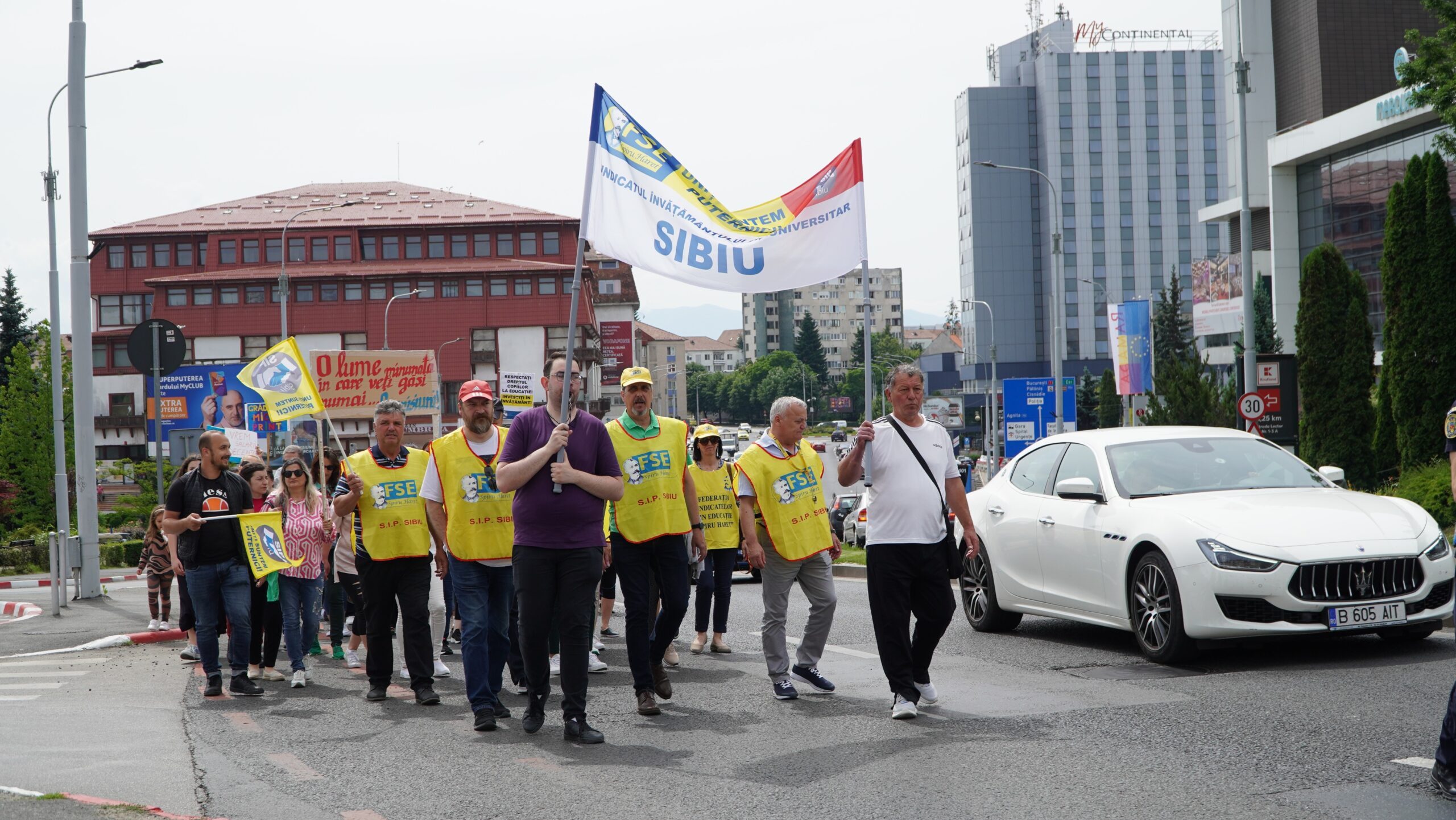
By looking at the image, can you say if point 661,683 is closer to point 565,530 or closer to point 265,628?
point 565,530

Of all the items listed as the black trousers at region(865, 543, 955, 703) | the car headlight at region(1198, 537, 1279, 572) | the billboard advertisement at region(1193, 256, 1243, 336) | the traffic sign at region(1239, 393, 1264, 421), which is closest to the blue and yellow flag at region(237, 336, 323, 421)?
the black trousers at region(865, 543, 955, 703)

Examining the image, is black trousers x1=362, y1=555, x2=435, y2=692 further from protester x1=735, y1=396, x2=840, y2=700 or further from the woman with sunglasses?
protester x1=735, y1=396, x2=840, y2=700

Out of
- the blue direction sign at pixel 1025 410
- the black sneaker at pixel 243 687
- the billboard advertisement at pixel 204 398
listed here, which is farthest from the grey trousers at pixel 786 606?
the billboard advertisement at pixel 204 398

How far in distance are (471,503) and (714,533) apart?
365 cm

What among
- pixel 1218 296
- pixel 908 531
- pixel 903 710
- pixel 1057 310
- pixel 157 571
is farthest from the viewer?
pixel 1218 296

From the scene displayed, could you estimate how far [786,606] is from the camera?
864 cm

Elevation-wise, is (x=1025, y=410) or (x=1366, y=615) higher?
(x=1025, y=410)

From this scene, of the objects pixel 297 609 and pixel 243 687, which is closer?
pixel 243 687

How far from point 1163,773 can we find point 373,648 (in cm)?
505

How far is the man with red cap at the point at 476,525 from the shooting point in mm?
8039

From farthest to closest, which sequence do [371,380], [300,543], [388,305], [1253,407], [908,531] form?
1. [388,305]
2. [371,380]
3. [1253,407]
4. [300,543]
5. [908,531]

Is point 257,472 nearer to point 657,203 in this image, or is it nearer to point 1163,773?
point 657,203

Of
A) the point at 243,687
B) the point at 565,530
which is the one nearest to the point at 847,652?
the point at 565,530

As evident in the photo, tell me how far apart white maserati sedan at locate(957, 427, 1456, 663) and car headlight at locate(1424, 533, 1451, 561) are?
0.01m
